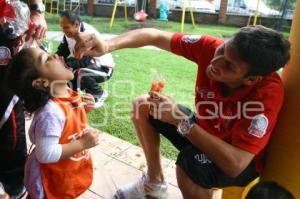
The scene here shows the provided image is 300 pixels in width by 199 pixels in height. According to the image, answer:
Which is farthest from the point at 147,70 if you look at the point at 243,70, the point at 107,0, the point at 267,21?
the point at 107,0

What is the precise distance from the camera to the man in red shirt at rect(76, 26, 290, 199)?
1.53 m

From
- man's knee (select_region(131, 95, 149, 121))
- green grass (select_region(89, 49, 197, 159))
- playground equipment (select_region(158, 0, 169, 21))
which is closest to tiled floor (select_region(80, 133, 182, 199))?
green grass (select_region(89, 49, 197, 159))

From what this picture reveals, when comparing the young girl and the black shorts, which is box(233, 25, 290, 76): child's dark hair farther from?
the young girl

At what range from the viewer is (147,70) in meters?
5.85

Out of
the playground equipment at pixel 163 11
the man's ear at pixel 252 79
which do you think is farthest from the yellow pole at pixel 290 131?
the playground equipment at pixel 163 11

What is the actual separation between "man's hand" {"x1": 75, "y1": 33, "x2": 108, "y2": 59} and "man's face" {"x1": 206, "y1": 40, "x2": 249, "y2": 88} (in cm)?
66

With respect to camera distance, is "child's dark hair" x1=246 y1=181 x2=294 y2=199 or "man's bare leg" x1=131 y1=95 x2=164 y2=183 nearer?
"child's dark hair" x1=246 y1=181 x2=294 y2=199

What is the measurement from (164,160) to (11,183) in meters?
1.23

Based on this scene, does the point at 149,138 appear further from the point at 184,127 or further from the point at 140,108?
the point at 184,127

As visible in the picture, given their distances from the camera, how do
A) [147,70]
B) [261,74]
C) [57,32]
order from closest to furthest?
1. [261,74]
2. [147,70]
3. [57,32]

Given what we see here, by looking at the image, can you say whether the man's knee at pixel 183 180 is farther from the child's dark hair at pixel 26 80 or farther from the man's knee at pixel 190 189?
the child's dark hair at pixel 26 80

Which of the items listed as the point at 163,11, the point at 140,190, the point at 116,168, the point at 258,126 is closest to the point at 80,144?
the point at 140,190

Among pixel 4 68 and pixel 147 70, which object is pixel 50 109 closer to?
pixel 4 68

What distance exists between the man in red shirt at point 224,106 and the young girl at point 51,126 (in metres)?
0.27
